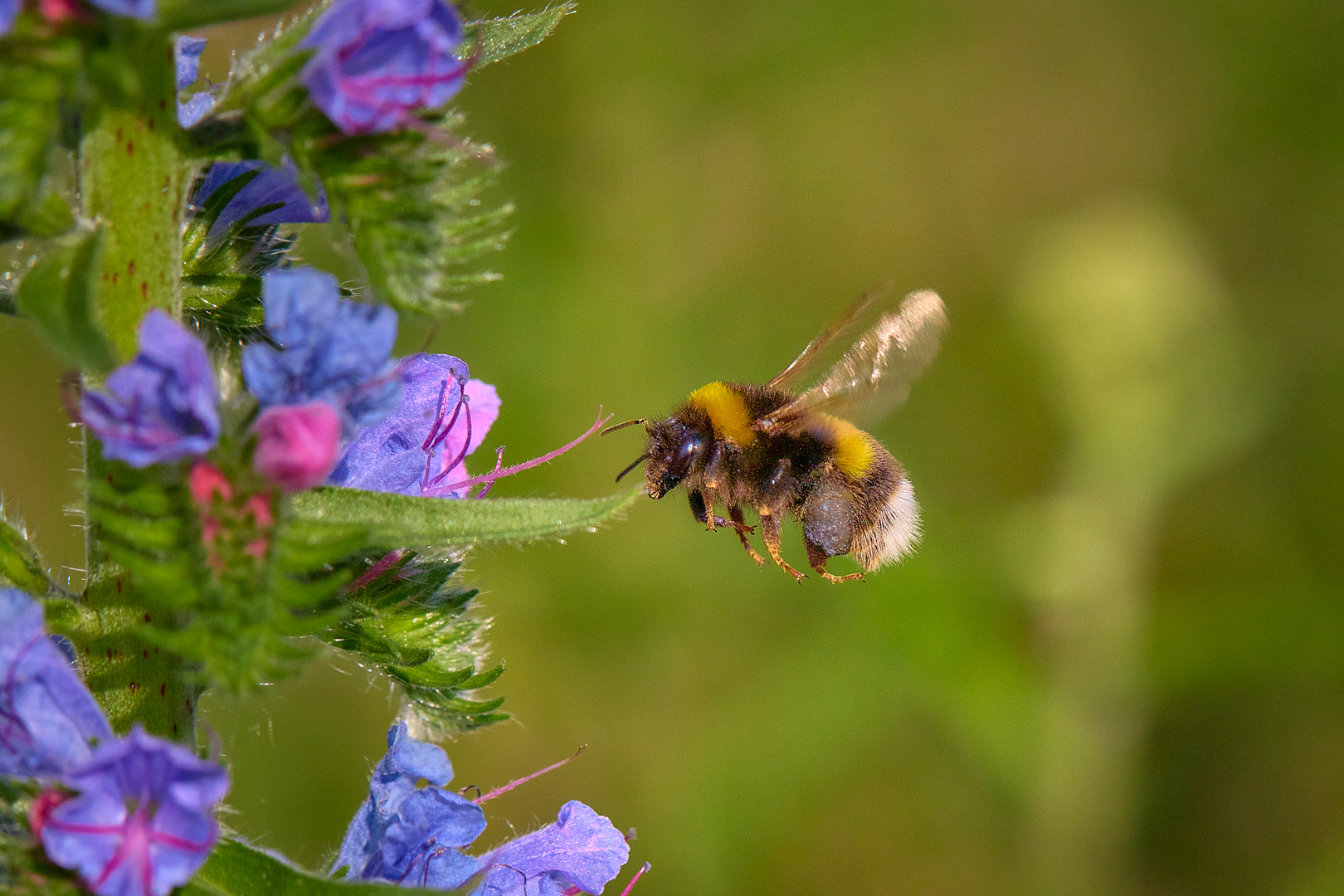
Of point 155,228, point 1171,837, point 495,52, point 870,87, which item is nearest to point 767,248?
point 870,87

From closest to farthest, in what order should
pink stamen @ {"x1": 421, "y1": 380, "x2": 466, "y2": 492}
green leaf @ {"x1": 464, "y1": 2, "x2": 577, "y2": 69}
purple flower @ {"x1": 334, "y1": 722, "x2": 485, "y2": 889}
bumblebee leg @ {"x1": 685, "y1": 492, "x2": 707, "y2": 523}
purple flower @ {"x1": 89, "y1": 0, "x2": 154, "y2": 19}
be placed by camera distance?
Answer: purple flower @ {"x1": 89, "y1": 0, "x2": 154, "y2": 19} < purple flower @ {"x1": 334, "y1": 722, "x2": 485, "y2": 889} < green leaf @ {"x1": 464, "y1": 2, "x2": 577, "y2": 69} < pink stamen @ {"x1": 421, "y1": 380, "x2": 466, "y2": 492} < bumblebee leg @ {"x1": 685, "y1": 492, "x2": 707, "y2": 523}

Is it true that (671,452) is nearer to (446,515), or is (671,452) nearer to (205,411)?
(446,515)

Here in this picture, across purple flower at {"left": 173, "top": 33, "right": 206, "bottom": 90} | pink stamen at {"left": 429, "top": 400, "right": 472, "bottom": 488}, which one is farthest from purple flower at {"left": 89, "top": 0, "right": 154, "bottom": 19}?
pink stamen at {"left": 429, "top": 400, "right": 472, "bottom": 488}

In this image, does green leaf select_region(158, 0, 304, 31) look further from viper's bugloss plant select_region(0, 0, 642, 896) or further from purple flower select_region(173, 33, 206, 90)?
purple flower select_region(173, 33, 206, 90)

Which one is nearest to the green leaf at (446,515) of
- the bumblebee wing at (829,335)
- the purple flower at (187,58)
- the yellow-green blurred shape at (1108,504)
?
the purple flower at (187,58)

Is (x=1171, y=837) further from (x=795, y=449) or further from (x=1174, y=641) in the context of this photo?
(x=795, y=449)
